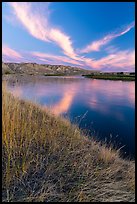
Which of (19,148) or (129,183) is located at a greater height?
(19,148)

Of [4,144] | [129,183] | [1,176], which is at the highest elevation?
[4,144]

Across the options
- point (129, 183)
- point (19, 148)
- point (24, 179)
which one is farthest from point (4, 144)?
point (129, 183)

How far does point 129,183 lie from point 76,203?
99cm

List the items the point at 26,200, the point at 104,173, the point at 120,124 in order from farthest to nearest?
the point at 120,124, the point at 104,173, the point at 26,200

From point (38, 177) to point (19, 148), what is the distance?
0.61 meters

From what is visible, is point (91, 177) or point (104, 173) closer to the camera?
point (91, 177)

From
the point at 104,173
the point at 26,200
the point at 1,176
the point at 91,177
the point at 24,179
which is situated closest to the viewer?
the point at 26,200

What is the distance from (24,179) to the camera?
8.88 ft

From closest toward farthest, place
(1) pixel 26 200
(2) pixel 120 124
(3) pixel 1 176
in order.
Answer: (1) pixel 26 200 < (3) pixel 1 176 < (2) pixel 120 124

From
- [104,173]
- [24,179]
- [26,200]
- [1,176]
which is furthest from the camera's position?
[104,173]

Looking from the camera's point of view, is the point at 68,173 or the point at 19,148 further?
the point at 19,148

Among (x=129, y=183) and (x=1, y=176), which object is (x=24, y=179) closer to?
(x=1, y=176)

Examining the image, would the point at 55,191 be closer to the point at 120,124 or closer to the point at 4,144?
the point at 4,144

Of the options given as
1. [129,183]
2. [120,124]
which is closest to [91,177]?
[129,183]
